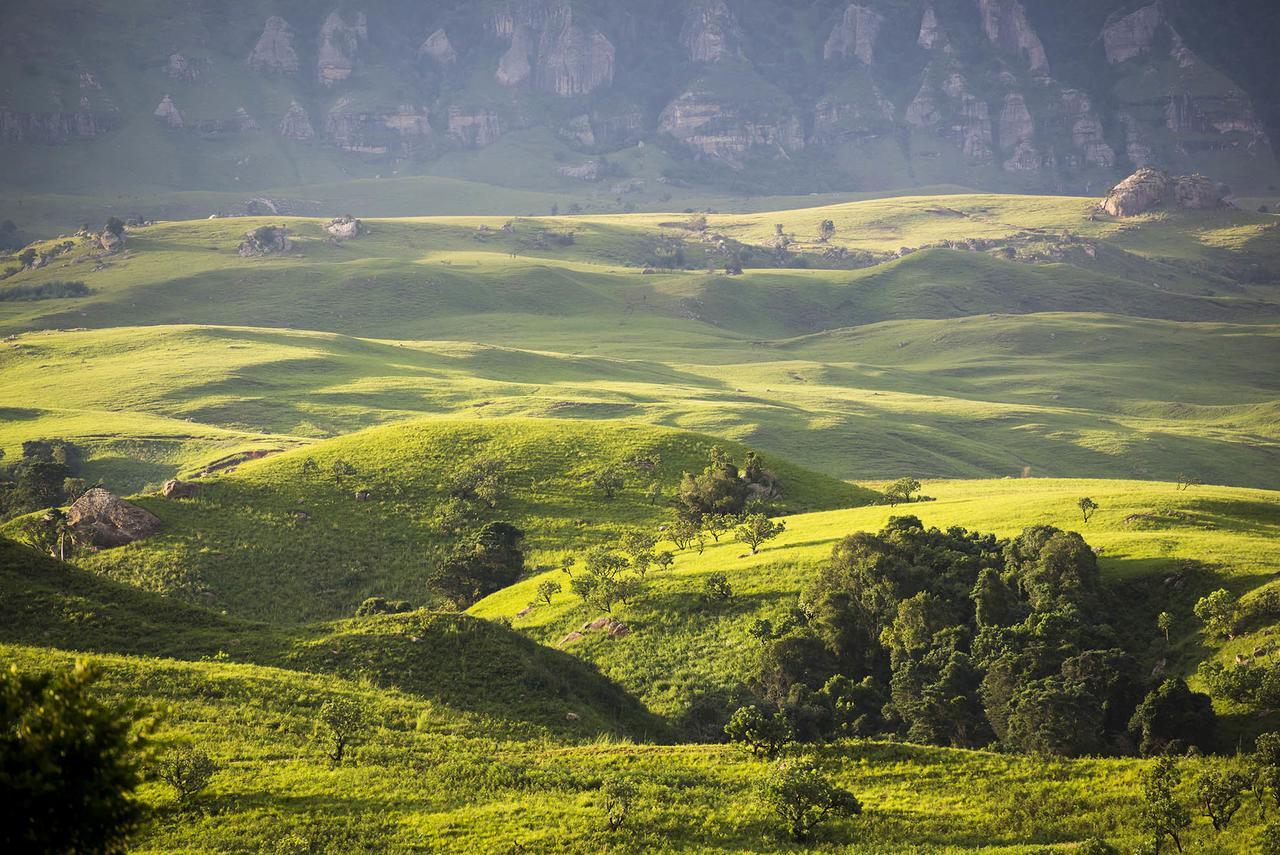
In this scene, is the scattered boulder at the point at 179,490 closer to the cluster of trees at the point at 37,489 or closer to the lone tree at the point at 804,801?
the cluster of trees at the point at 37,489

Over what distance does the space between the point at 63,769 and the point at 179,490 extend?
8280 cm

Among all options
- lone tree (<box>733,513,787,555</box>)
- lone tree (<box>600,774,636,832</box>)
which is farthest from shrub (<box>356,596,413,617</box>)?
lone tree (<box>600,774,636,832</box>)

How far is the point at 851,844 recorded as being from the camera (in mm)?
32031

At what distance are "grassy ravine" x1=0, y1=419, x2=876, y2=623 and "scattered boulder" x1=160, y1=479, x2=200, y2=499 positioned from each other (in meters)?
0.81

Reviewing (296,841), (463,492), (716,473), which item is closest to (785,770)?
(296,841)

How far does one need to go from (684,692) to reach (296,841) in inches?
1234

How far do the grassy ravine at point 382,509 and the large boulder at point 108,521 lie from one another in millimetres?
1422

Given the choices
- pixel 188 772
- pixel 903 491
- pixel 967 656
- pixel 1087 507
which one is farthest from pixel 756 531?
pixel 188 772

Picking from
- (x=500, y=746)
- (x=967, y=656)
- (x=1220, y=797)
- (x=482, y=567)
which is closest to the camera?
(x=1220, y=797)

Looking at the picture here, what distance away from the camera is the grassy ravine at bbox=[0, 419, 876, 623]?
263ft

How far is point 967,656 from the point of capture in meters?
52.8

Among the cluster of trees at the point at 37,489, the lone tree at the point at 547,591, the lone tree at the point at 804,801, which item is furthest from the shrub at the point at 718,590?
the cluster of trees at the point at 37,489

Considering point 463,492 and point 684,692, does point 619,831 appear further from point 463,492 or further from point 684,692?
point 463,492

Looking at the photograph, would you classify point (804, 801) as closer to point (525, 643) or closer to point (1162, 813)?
point (1162, 813)
